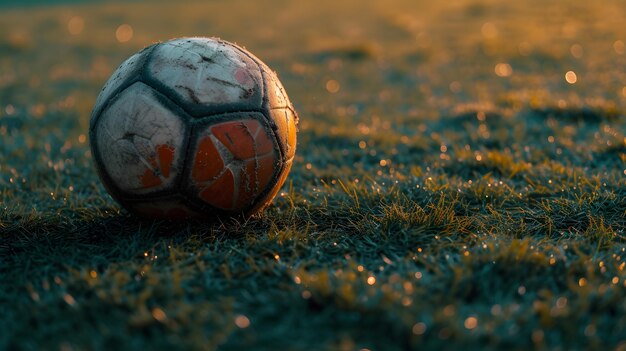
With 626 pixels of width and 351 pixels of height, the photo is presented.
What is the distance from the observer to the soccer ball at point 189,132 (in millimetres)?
3105

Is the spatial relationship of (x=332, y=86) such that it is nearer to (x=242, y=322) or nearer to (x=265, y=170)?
(x=265, y=170)

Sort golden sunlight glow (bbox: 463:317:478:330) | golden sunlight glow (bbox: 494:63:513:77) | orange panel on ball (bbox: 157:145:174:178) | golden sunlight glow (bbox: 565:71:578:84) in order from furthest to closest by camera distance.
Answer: golden sunlight glow (bbox: 494:63:513:77) → golden sunlight glow (bbox: 565:71:578:84) → orange panel on ball (bbox: 157:145:174:178) → golden sunlight glow (bbox: 463:317:478:330)

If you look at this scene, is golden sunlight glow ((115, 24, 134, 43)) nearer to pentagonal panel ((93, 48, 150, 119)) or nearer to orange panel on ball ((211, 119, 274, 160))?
pentagonal panel ((93, 48, 150, 119))

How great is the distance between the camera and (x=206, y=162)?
10.2 feet

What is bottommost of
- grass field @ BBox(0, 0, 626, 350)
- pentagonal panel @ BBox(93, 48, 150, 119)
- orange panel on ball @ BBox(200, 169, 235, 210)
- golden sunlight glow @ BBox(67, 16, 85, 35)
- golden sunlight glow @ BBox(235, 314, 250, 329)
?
golden sunlight glow @ BBox(67, 16, 85, 35)

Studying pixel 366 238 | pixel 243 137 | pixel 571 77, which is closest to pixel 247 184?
pixel 243 137

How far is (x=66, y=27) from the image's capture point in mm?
14930

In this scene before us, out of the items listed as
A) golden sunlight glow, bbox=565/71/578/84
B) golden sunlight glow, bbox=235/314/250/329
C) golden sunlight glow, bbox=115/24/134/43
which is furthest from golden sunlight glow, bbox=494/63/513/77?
golden sunlight glow, bbox=115/24/134/43

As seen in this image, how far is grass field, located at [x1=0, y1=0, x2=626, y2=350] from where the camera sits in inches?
94.3

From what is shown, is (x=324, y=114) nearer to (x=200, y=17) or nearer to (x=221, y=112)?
(x=221, y=112)

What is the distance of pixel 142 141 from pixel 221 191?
0.48 meters

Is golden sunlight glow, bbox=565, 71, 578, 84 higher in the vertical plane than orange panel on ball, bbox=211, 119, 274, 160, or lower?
lower

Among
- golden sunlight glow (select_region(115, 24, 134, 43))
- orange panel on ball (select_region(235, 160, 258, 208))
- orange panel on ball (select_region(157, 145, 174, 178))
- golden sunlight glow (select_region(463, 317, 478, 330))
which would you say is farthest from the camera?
golden sunlight glow (select_region(115, 24, 134, 43))

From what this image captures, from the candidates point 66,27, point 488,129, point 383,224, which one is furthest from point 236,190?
point 66,27
